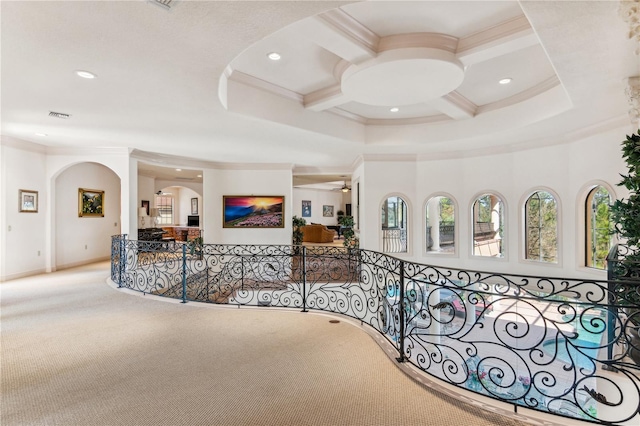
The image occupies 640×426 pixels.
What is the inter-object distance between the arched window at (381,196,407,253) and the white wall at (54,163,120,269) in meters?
8.32

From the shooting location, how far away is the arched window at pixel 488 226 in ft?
25.8

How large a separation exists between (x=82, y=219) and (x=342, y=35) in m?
9.18

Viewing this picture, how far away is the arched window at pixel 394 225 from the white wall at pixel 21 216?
8.36 metres

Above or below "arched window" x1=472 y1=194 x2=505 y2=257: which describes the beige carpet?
below

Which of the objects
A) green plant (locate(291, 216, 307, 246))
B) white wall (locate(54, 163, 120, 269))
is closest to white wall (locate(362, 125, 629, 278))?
green plant (locate(291, 216, 307, 246))

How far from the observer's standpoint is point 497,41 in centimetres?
364

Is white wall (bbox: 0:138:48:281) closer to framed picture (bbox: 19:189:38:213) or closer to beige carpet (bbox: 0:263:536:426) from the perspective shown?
framed picture (bbox: 19:189:38:213)

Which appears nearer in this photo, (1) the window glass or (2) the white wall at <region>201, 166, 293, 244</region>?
(2) the white wall at <region>201, 166, 293, 244</region>

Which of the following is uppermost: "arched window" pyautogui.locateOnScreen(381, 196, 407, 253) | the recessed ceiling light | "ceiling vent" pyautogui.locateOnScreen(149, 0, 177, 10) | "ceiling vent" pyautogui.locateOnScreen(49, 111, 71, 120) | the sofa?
"ceiling vent" pyautogui.locateOnScreen(149, 0, 177, 10)

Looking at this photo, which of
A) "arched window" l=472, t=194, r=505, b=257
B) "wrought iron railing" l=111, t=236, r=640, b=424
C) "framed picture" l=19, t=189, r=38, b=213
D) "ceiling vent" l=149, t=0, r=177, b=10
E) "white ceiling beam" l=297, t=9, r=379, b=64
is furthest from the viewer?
"arched window" l=472, t=194, r=505, b=257

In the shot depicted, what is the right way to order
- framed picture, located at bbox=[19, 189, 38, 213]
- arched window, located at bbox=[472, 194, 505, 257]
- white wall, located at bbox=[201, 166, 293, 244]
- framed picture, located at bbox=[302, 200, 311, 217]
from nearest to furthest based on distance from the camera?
framed picture, located at bbox=[19, 189, 38, 213], arched window, located at bbox=[472, 194, 505, 257], white wall, located at bbox=[201, 166, 293, 244], framed picture, located at bbox=[302, 200, 311, 217]

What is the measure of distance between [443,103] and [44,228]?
30.4 feet

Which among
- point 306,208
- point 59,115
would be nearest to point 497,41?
point 59,115

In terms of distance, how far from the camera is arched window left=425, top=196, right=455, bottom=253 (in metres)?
8.51
